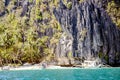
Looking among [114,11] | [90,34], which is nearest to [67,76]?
[90,34]

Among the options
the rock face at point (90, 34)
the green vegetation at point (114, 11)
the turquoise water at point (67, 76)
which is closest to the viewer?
the turquoise water at point (67, 76)

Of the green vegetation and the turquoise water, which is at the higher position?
the green vegetation

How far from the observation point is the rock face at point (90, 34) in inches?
5143

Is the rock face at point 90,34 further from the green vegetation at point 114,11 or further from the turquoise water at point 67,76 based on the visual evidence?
the turquoise water at point 67,76

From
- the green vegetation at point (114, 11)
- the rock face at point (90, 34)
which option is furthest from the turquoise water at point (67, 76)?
the green vegetation at point (114, 11)

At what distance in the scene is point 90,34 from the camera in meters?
132

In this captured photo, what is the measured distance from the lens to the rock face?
131 m

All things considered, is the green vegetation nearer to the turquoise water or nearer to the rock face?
the rock face

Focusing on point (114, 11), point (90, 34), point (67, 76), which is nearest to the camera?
point (67, 76)

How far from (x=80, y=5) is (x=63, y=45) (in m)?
17.1

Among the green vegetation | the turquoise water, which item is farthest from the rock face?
the turquoise water

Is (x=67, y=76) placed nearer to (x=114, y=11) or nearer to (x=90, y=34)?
(x=90, y=34)

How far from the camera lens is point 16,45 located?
145000mm

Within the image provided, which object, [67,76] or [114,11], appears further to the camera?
[114,11]
